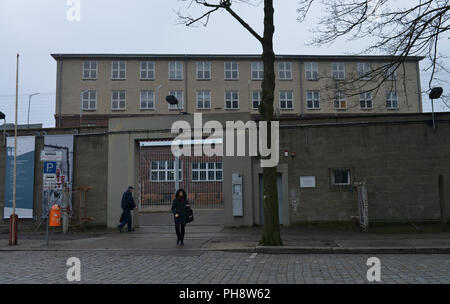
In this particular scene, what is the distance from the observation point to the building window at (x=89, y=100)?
1742 inches

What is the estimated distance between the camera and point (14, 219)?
1335 cm

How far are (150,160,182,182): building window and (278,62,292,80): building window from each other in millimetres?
24270

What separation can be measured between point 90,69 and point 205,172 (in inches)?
1029

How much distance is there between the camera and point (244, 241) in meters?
12.9

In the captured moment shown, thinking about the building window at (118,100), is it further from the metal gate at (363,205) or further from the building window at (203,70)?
the metal gate at (363,205)

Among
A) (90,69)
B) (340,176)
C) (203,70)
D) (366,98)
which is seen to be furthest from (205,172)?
(90,69)

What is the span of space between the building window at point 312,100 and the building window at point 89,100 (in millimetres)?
23132

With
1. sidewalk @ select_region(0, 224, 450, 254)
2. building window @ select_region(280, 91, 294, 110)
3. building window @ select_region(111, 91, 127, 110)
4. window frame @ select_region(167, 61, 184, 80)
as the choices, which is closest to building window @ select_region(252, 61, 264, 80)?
building window @ select_region(280, 91, 294, 110)

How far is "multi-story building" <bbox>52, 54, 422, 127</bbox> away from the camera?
146 feet

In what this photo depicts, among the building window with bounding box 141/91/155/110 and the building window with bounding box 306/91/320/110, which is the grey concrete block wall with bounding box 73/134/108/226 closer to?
the building window with bounding box 141/91/155/110

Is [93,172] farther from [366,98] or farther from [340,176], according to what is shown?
[366,98]

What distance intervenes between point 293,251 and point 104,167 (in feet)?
31.1
